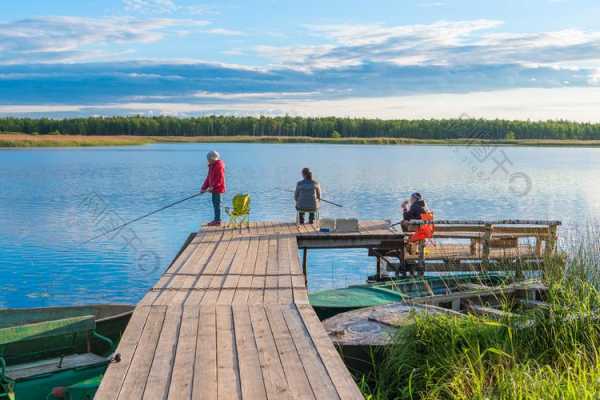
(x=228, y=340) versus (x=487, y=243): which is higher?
(x=228, y=340)

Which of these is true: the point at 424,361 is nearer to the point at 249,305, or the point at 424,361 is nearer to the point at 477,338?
the point at 477,338

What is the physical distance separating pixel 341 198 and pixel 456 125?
79.3m

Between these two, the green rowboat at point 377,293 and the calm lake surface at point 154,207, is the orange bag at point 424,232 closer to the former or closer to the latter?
the green rowboat at point 377,293

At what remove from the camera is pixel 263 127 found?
12425 centimetres

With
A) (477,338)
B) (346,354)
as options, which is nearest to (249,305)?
(346,354)

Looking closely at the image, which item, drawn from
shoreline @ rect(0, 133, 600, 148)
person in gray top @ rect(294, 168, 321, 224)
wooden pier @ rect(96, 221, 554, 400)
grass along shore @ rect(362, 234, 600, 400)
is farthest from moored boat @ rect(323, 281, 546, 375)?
shoreline @ rect(0, 133, 600, 148)

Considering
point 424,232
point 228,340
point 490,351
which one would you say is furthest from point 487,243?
point 228,340

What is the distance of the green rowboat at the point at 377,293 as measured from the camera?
9.91 meters

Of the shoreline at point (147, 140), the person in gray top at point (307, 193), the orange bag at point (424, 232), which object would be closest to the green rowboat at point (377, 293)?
the orange bag at point (424, 232)

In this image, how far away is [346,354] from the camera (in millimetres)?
6715

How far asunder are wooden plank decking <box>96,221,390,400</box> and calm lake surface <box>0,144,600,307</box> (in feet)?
25.1

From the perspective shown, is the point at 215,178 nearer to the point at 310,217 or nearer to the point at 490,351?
the point at 310,217

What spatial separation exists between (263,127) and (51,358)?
117880mm

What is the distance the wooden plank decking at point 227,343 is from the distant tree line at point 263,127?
10555 cm
